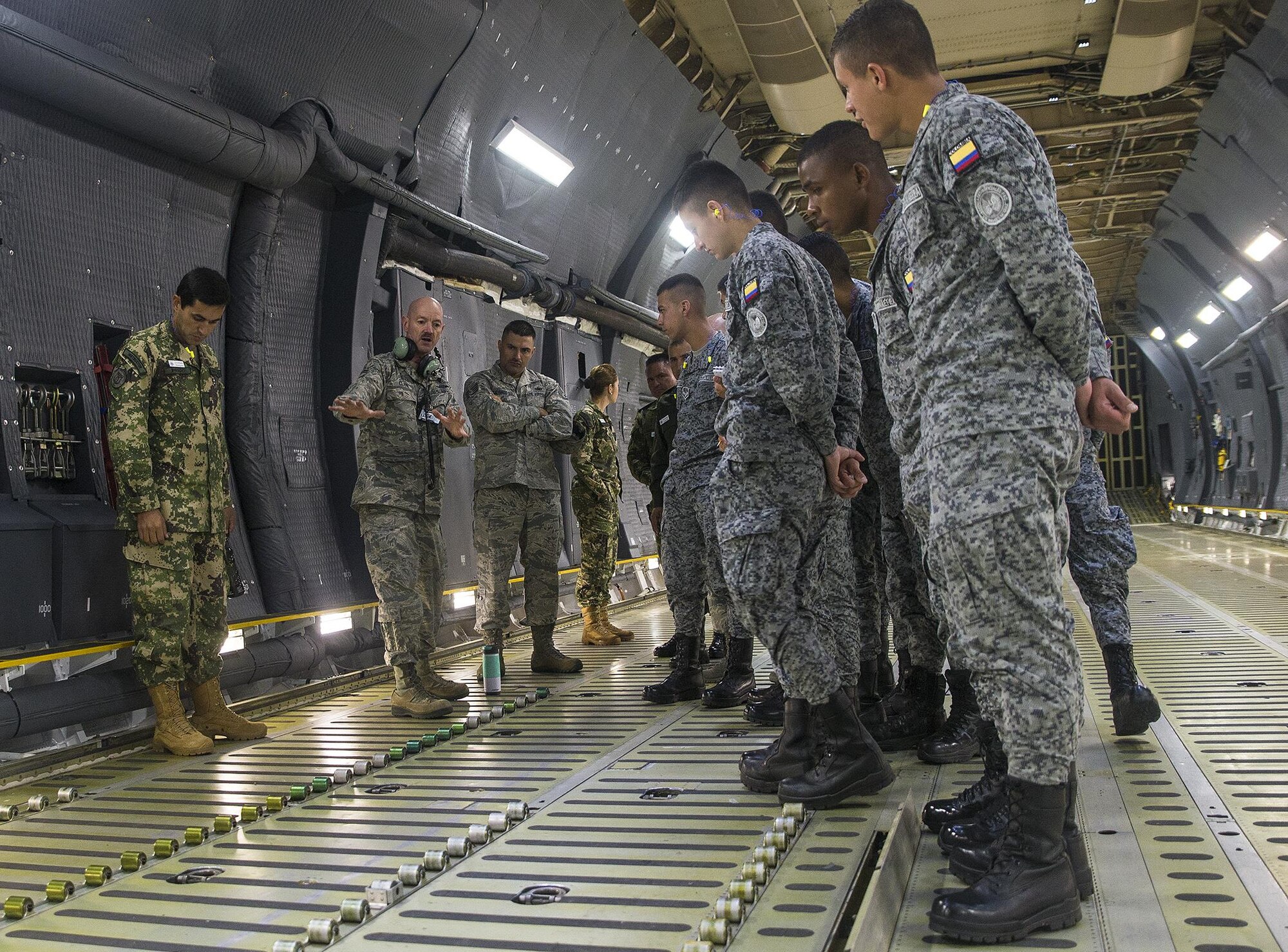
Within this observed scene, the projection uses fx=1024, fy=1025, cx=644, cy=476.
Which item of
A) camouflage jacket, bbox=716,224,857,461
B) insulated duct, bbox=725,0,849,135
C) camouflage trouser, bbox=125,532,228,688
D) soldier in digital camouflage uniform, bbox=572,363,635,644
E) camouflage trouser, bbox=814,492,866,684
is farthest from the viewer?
insulated duct, bbox=725,0,849,135

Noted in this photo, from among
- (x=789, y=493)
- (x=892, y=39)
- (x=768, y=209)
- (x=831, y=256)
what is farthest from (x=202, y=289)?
(x=892, y=39)

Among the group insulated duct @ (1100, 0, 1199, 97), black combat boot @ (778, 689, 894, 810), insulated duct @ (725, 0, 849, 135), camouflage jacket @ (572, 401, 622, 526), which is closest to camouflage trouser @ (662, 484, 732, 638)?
black combat boot @ (778, 689, 894, 810)

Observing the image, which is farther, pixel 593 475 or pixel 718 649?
pixel 593 475

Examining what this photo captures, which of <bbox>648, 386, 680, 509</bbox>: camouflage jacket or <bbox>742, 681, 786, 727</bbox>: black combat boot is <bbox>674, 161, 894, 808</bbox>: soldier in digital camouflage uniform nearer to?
<bbox>742, 681, 786, 727</bbox>: black combat boot

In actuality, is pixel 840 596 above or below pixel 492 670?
above

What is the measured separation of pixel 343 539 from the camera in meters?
6.22

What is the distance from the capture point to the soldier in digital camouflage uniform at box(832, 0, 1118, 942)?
1986 mm

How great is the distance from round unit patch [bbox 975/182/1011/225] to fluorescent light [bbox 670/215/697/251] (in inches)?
335

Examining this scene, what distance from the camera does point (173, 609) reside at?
4148mm

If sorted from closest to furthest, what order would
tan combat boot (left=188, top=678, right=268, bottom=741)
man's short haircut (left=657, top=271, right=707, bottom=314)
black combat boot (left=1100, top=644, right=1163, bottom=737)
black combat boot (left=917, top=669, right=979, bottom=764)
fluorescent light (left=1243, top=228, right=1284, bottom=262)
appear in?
black combat boot (left=917, top=669, right=979, bottom=764) < black combat boot (left=1100, top=644, right=1163, bottom=737) < tan combat boot (left=188, top=678, right=268, bottom=741) < man's short haircut (left=657, top=271, right=707, bottom=314) < fluorescent light (left=1243, top=228, right=1284, bottom=262)

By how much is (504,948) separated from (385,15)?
5334 mm

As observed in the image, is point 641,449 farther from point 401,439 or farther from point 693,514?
point 401,439

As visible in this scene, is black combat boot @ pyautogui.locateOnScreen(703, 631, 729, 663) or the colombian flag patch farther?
black combat boot @ pyautogui.locateOnScreen(703, 631, 729, 663)

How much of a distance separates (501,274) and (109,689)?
430 cm
